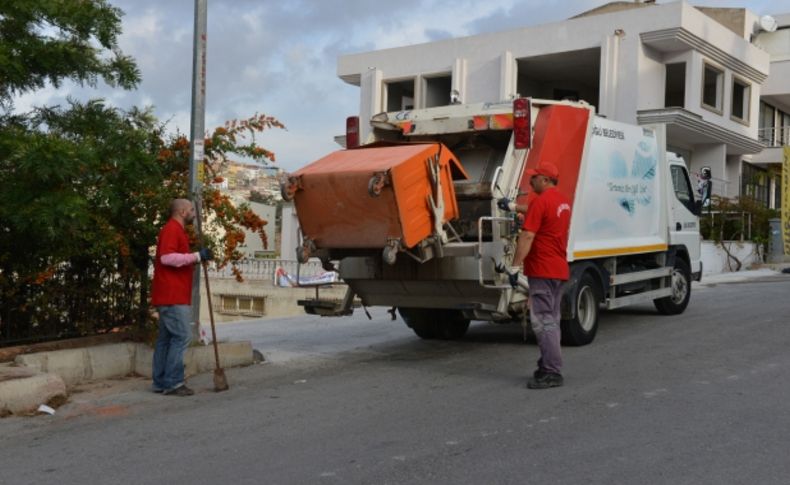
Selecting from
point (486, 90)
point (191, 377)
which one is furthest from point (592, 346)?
point (486, 90)

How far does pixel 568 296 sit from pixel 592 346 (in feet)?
2.71

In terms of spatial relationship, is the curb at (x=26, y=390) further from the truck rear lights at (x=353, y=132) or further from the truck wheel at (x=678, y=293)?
the truck wheel at (x=678, y=293)

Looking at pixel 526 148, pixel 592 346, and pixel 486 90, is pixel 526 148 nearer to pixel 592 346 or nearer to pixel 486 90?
pixel 592 346

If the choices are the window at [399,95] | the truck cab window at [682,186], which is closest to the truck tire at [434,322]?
the truck cab window at [682,186]

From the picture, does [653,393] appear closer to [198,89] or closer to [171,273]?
[171,273]

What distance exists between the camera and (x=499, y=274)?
26.4 feet

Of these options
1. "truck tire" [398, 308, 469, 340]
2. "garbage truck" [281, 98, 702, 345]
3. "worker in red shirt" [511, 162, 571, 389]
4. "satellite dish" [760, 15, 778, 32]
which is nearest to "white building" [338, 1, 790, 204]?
"satellite dish" [760, 15, 778, 32]

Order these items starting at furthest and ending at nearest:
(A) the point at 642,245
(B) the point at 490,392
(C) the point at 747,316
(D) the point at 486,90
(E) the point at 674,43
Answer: (D) the point at 486,90 → (E) the point at 674,43 → (C) the point at 747,316 → (A) the point at 642,245 → (B) the point at 490,392

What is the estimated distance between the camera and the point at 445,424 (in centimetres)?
591

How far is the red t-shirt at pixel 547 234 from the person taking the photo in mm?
7086

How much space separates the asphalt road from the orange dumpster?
1365mm

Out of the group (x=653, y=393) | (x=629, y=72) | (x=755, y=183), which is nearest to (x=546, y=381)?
(x=653, y=393)

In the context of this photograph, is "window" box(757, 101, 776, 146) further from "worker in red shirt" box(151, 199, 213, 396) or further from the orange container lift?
"worker in red shirt" box(151, 199, 213, 396)

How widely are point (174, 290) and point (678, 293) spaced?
7827 millimetres
